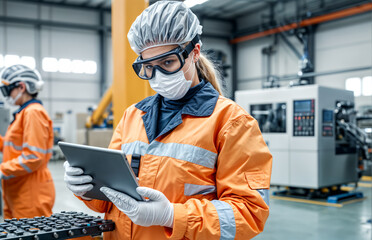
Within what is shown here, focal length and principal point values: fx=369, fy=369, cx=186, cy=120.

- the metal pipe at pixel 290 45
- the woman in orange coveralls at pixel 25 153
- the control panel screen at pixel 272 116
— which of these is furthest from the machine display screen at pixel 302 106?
the metal pipe at pixel 290 45

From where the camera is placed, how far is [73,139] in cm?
1282

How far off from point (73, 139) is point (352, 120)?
30.1 feet

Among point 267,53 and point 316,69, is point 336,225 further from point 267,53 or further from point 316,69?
point 267,53

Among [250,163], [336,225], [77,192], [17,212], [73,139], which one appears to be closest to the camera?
[250,163]

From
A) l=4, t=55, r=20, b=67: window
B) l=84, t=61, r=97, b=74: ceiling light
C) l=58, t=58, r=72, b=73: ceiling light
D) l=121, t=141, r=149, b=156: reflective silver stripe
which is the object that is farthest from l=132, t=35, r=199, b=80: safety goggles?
l=84, t=61, r=97, b=74: ceiling light

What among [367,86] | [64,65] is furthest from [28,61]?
[367,86]

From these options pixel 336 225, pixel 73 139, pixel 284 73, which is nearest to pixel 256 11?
pixel 284 73

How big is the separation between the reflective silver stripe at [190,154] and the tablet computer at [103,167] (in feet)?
0.67

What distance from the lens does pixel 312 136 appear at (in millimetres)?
6414

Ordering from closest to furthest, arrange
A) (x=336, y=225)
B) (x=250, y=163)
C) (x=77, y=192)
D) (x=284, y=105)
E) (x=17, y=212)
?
(x=250, y=163)
(x=77, y=192)
(x=17, y=212)
(x=336, y=225)
(x=284, y=105)

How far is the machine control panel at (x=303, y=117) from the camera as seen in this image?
6.42 meters

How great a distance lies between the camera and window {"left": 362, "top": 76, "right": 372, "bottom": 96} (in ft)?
37.3

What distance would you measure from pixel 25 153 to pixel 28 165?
0.09 m

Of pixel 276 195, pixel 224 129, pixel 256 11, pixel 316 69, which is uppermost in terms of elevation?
pixel 256 11
